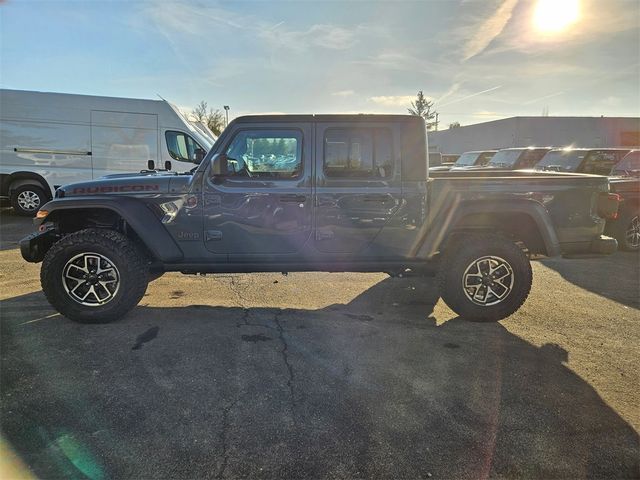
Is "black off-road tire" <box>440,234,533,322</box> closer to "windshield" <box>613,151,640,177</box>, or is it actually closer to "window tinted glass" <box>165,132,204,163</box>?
"windshield" <box>613,151,640,177</box>

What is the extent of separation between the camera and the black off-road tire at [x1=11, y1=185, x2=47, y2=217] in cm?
1045

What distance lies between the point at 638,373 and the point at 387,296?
2.58 m

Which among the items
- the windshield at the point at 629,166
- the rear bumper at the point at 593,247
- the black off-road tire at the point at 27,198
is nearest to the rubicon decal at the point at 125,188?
the rear bumper at the point at 593,247

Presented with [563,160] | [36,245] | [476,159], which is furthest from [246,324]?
[476,159]

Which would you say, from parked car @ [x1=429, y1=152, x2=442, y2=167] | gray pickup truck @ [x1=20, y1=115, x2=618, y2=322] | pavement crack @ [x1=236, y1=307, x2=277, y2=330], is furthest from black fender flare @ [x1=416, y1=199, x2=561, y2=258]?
pavement crack @ [x1=236, y1=307, x2=277, y2=330]

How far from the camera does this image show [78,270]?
13.7 ft

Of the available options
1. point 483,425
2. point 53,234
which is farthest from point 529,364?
point 53,234

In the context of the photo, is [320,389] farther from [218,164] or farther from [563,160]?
[563,160]

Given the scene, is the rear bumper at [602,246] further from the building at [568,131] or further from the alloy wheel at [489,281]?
the building at [568,131]

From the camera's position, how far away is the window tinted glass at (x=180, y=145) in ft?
34.6

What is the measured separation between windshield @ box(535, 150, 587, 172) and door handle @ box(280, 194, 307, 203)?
8746 mm

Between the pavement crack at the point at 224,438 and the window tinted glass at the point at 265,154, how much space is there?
224cm

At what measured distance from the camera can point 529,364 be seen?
11.5 feet

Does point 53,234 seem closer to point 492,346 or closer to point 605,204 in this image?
point 492,346
